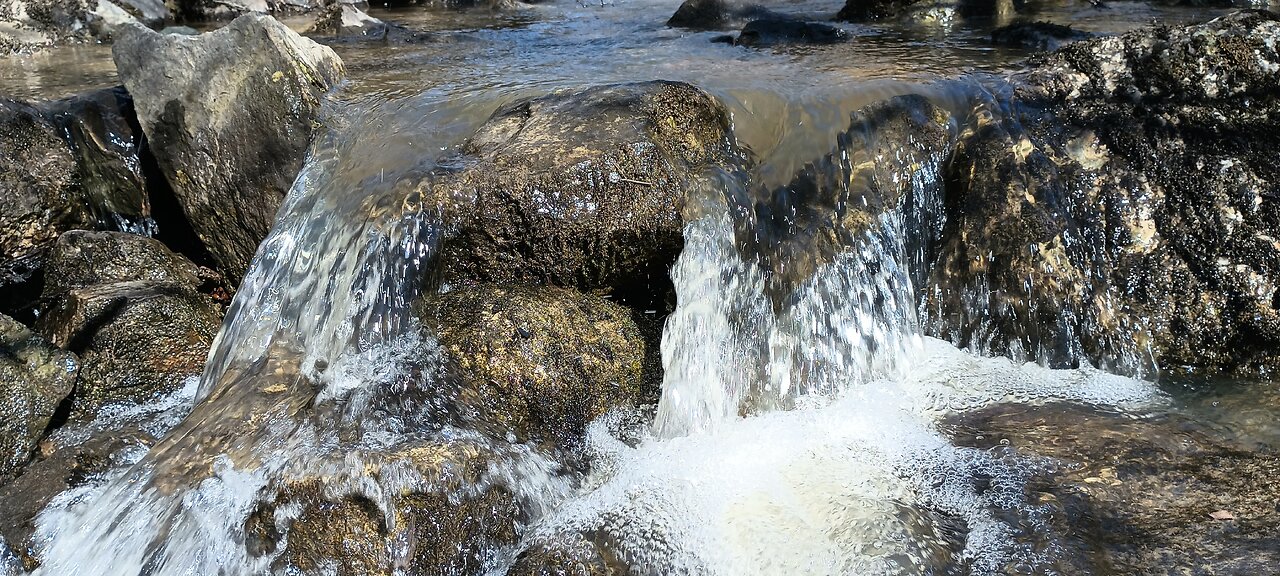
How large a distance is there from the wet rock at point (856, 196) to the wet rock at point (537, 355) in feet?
2.41

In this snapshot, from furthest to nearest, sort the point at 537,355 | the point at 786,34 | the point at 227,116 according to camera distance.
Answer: the point at 786,34 → the point at 227,116 → the point at 537,355

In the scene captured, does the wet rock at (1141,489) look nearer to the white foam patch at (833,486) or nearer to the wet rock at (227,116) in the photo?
the white foam patch at (833,486)

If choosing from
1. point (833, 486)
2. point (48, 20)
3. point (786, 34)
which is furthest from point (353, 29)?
point (833, 486)

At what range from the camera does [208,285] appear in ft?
14.9

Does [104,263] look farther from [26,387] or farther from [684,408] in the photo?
[684,408]

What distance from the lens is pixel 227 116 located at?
4.38 m

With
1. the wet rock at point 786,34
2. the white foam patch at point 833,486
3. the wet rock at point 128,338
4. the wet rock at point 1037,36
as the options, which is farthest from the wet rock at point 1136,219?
the wet rock at point 128,338

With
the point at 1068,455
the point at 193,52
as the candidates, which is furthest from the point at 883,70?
the point at 193,52

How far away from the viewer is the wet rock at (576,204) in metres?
3.45

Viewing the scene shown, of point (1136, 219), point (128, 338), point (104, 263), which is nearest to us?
point (1136, 219)

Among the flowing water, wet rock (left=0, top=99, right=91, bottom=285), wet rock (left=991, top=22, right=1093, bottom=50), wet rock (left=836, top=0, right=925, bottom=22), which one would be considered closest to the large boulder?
the flowing water

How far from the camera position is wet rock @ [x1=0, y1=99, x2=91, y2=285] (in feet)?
14.6

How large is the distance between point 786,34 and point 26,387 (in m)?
5.28

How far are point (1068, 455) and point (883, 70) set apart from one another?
2.74 meters
